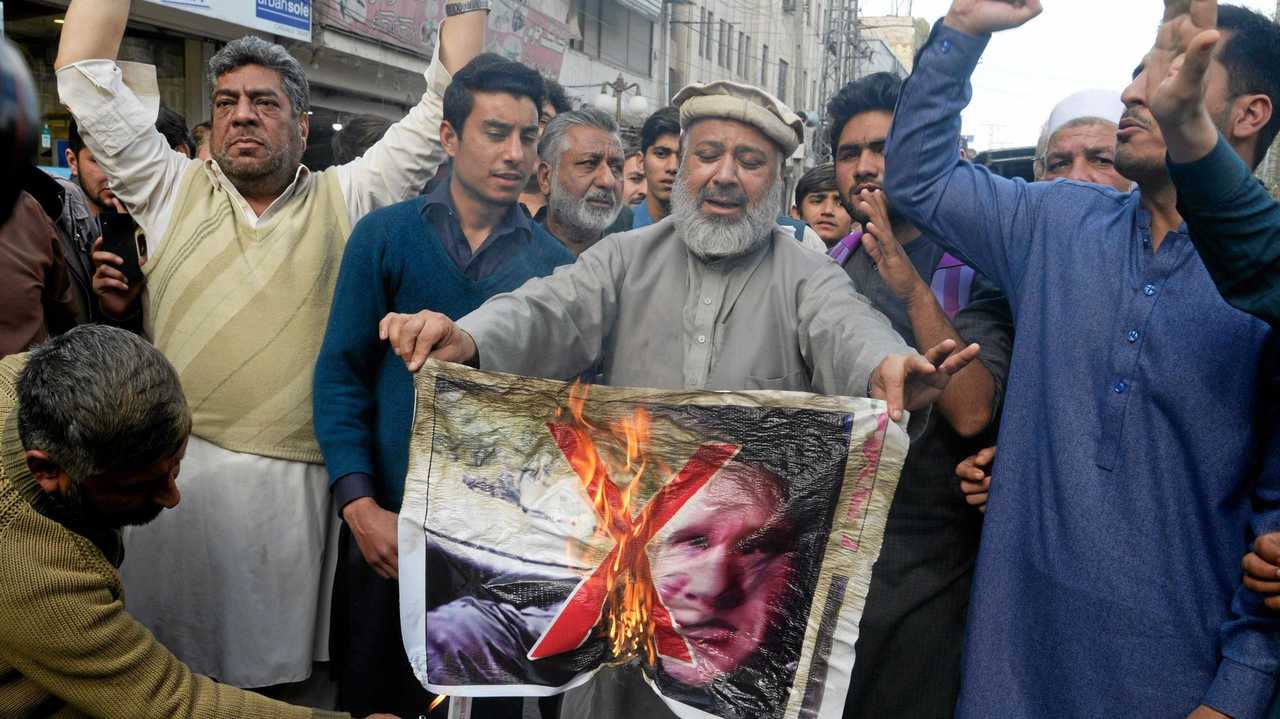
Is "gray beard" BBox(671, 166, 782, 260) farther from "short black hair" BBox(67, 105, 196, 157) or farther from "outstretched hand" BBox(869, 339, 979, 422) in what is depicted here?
"short black hair" BBox(67, 105, 196, 157)

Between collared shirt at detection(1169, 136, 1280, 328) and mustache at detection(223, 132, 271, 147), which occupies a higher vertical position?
mustache at detection(223, 132, 271, 147)

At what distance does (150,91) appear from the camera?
3.05 metres

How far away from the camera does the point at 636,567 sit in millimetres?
2023

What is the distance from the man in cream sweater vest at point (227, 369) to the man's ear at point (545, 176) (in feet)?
5.63

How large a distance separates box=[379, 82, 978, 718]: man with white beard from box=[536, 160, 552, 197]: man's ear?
6.88 ft

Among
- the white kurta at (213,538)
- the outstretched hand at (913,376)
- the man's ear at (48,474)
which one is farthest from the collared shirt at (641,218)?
the man's ear at (48,474)

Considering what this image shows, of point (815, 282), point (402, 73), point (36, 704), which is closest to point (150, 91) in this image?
point (36, 704)

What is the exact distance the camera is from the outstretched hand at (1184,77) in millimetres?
1574

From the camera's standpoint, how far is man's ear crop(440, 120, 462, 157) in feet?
10.0

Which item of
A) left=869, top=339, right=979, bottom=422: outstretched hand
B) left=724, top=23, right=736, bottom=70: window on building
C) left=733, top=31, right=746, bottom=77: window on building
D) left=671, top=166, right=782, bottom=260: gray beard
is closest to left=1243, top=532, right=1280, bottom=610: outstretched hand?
left=869, top=339, right=979, bottom=422: outstretched hand

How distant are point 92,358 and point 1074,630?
200cm

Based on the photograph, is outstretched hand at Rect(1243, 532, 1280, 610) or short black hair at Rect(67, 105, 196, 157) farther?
short black hair at Rect(67, 105, 196, 157)

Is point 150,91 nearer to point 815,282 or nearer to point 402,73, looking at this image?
point 815,282

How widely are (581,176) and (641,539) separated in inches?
106
